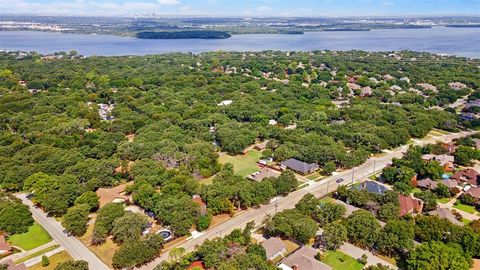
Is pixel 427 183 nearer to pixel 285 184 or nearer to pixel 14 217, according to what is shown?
pixel 285 184

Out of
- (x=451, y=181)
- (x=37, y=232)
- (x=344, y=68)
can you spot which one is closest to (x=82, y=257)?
(x=37, y=232)

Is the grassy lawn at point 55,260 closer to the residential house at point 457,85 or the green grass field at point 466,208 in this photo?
the green grass field at point 466,208

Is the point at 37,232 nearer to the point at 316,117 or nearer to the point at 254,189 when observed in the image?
the point at 254,189

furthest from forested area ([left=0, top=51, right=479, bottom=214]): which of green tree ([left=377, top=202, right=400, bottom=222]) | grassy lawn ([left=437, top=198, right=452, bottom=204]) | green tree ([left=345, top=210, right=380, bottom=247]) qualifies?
green tree ([left=345, top=210, right=380, bottom=247])

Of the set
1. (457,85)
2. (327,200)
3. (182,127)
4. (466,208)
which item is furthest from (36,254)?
(457,85)

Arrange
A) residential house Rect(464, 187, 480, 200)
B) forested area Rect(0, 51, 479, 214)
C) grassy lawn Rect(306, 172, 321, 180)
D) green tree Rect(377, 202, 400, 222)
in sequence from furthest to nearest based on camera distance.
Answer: grassy lawn Rect(306, 172, 321, 180), forested area Rect(0, 51, 479, 214), residential house Rect(464, 187, 480, 200), green tree Rect(377, 202, 400, 222)

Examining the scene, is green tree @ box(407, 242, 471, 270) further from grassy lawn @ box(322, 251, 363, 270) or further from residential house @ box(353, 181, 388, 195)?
residential house @ box(353, 181, 388, 195)

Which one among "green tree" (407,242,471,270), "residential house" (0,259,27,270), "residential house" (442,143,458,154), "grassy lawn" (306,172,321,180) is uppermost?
"green tree" (407,242,471,270)
